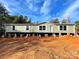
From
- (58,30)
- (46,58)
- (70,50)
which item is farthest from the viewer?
(58,30)

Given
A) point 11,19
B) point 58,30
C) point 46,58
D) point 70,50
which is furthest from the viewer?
point 11,19

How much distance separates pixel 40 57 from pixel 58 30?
2689 centimetres

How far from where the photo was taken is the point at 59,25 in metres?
38.2

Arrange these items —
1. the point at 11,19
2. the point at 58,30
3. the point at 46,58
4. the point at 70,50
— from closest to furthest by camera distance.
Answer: the point at 46,58
the point at 70,50
the point at 58,30
the point at 11,19

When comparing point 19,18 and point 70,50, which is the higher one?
point 19,18

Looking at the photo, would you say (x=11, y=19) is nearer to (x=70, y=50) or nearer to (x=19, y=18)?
(x=19, y=18)

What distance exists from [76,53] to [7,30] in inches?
1090

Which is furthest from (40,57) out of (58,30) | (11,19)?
(11,19)

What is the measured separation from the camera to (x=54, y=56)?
462 inches

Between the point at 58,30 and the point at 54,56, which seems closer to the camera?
the point at 54,56

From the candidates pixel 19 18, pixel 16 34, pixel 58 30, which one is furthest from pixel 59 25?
pixel 19 18

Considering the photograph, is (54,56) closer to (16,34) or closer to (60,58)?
(60,58)

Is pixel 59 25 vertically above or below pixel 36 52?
above

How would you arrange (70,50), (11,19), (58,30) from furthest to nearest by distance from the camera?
(11,19)
(58,30)
(70,50)
